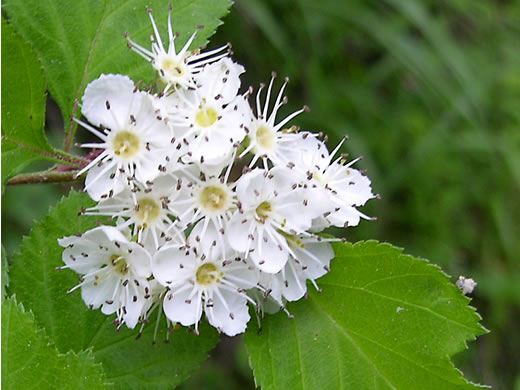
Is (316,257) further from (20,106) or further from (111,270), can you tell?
(20,106)

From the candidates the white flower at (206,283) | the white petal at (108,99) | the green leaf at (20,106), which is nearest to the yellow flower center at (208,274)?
the white flower at (206,283)

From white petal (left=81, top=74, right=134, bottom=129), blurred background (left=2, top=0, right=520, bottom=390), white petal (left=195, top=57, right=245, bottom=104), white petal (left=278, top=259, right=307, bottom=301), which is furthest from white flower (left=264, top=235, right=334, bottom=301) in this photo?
blurred background (left=2, top=0, right=520, bottom=390)

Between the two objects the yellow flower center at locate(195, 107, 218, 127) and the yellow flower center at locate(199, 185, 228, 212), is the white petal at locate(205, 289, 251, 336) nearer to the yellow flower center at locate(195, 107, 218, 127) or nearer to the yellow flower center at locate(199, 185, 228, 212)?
the yellow flower center at locate(199, 185, 228, 212)

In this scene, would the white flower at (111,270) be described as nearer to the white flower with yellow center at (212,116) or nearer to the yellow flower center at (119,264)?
the yellow flower center at (119,264)

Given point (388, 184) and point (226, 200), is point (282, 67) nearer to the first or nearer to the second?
point (388, 184)

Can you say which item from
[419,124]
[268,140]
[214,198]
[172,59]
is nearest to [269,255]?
[214,198]

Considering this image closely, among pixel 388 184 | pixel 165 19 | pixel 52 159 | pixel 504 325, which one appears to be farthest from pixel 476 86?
pixel 52 159
